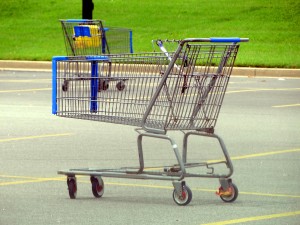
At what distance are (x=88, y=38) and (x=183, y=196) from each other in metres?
10.5

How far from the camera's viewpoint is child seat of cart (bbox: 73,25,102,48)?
17091 millimetres

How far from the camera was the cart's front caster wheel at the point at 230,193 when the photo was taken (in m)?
7.82

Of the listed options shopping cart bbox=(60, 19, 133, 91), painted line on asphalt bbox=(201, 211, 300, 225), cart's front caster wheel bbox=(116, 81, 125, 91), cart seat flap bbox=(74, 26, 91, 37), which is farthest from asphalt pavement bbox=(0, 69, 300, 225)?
shopping cart bbox=(60, 19, 133, 91)

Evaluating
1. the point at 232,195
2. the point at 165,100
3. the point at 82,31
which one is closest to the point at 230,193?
the point at 232,195

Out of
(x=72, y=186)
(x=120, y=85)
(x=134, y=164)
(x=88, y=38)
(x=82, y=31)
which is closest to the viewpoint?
(x=72, y=186)

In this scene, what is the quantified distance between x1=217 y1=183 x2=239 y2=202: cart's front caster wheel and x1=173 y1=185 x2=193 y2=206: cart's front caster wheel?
0.33m

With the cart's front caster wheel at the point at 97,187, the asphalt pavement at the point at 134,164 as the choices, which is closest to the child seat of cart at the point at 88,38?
the asphalt pavement at the point at 134,164

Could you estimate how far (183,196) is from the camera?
300 inches

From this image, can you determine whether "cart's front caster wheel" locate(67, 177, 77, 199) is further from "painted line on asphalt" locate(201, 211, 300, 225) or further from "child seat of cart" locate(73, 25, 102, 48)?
"child seat of cart" locate(73, 25, 102, 48)

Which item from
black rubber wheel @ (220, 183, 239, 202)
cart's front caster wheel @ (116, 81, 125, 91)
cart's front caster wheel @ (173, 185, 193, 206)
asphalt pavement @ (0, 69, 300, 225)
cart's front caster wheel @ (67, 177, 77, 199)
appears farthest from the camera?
cart's front caster wheel @ (116, 81, 125, 91)

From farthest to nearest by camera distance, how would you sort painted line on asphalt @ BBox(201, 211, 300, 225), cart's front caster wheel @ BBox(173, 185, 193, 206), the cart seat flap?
the cart seat flap → cart's front caster wheel @ BBox(173, 185, 193, 206) → painted line on asphalt @ BBox(201, 211, 300, 225)

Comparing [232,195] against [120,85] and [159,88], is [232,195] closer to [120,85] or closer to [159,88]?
[159,88]

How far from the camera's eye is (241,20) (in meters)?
26.7

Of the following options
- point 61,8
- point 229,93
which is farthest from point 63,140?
point 61,8
